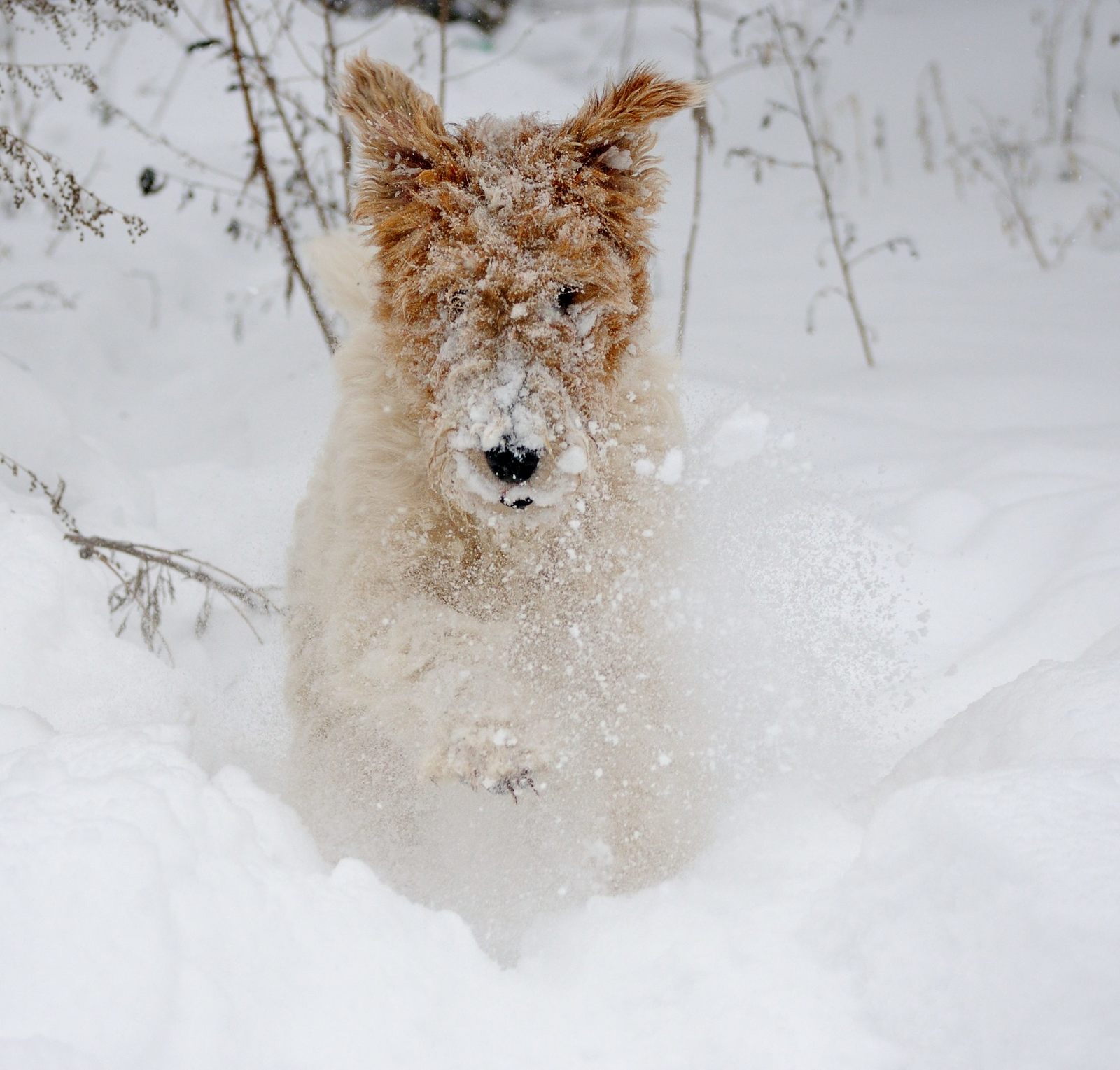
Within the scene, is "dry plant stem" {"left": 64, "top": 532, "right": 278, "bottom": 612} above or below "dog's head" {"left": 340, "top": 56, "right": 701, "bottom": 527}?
below

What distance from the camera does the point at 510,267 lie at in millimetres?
2639

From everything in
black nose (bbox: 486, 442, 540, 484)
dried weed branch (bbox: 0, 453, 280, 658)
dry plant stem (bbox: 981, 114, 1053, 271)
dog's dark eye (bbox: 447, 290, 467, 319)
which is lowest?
dried weed branch (bbox: 0, 453, 280, 658)

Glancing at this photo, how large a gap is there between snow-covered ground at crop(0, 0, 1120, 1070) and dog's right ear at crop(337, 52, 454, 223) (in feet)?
4.51

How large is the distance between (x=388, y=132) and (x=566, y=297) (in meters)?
0.69

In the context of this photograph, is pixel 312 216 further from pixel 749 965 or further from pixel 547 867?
pixel 749 965

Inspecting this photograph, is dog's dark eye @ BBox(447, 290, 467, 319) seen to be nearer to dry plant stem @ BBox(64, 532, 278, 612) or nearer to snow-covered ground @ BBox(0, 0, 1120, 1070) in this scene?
snow-covered ground @ BBox(0, 0, 1120, 1070)

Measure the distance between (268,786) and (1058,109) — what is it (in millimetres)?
8729

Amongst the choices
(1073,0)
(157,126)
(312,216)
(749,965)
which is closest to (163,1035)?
(749,965)

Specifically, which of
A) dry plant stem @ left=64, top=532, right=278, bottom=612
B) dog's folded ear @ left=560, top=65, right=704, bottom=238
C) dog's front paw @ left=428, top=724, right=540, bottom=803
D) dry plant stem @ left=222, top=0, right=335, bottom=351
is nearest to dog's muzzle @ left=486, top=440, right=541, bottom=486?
dog's front paw @ left=428, top=724, right=540, bottom=803

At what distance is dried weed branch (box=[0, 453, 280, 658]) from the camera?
3729mm

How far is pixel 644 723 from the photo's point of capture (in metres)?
3.08

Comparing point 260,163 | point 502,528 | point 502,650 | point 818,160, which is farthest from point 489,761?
point 818,160

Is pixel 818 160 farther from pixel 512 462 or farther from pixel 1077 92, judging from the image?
pixel 512 462

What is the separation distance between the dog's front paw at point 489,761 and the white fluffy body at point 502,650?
21 cm
